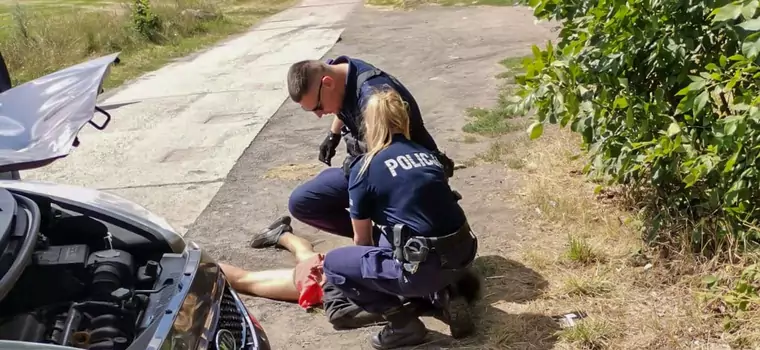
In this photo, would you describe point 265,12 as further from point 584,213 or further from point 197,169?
point 584,213

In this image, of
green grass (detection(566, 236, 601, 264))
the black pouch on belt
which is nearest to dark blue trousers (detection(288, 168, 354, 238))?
the black pouch on belt

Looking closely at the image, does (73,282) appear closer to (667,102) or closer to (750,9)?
(750,9)

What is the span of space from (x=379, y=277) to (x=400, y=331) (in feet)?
0.99

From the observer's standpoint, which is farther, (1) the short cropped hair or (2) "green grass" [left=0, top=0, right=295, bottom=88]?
(2) "green grass" [left=0, top=0, right=295, bottom=88]

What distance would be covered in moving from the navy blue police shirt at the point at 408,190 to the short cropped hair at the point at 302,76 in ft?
1.78

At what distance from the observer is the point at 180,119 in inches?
371

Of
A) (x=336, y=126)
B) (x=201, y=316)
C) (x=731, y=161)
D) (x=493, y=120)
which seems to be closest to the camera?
(x=201, y=316)

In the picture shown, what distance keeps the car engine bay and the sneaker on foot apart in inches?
88.2

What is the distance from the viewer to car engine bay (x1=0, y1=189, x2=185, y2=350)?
2.57 m

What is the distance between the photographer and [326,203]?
4.85 m

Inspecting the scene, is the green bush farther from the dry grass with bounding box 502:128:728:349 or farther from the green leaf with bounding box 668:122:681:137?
the dry grass with bounding box 502:128:728:349

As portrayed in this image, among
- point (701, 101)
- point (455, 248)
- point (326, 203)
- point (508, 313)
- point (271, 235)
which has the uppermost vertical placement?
point (701, 101)

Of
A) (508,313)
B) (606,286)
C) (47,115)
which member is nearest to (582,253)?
(606,286)

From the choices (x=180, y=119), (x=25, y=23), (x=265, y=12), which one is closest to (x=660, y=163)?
(x=180, y=119)
